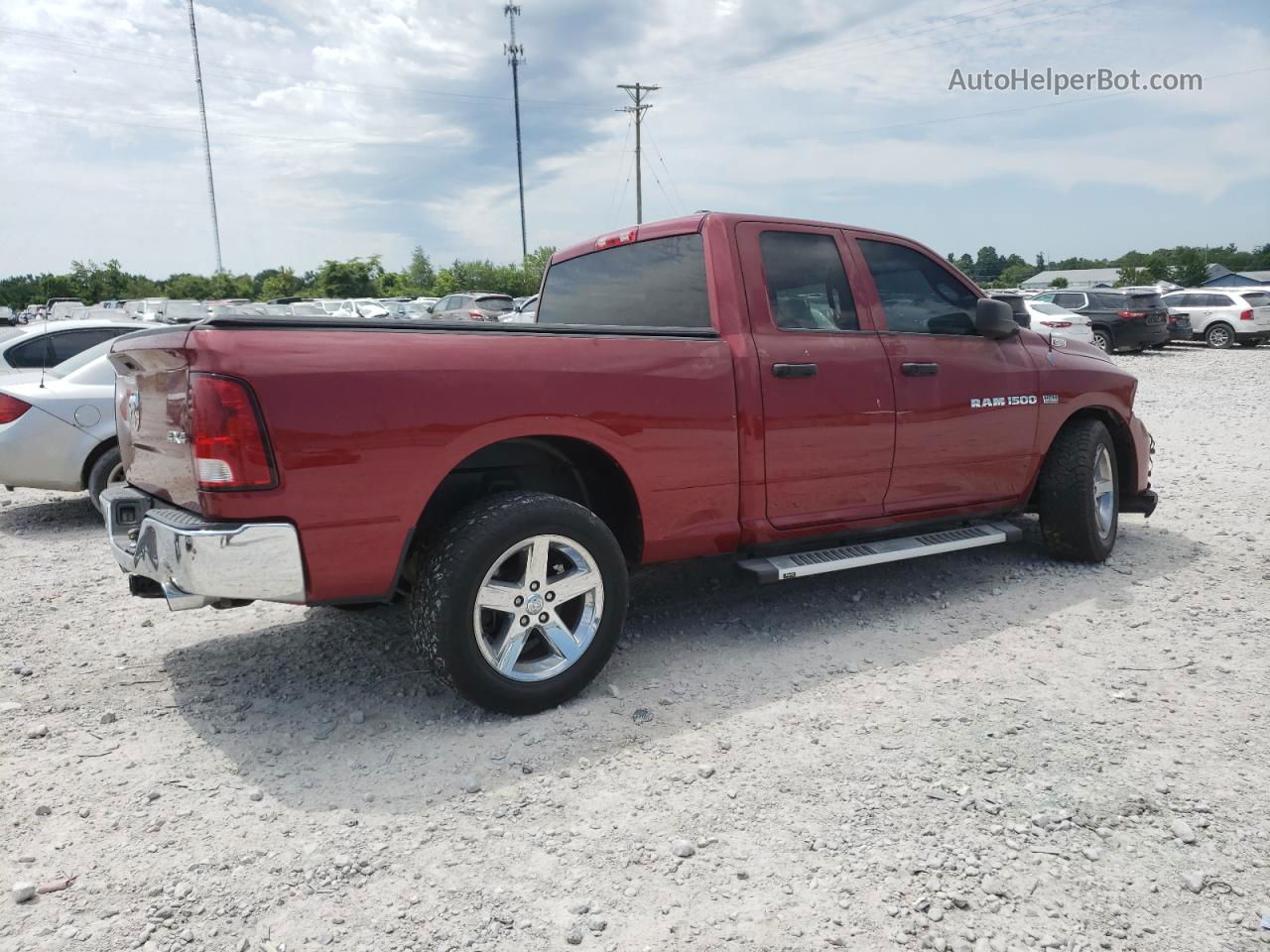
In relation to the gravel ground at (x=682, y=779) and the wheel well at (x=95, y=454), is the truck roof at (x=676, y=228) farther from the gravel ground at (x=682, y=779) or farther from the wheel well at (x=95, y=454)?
the wheel well at (x=95, y=454)

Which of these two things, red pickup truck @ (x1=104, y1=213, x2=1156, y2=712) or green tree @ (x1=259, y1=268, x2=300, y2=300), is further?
green tree @ (x1=259, y1=268, x2=300, y2=300)

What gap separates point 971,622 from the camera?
4.32 m

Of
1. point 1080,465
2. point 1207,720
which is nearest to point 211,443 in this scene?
point 1207,720

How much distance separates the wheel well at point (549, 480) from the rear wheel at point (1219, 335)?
25650 mm

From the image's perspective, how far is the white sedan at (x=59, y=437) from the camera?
6.43 m

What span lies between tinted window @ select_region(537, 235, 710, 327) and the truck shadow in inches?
58.1

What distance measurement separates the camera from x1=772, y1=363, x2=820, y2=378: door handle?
153 inches

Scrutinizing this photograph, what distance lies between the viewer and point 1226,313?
2370cm

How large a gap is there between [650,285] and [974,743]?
2435 millimetres

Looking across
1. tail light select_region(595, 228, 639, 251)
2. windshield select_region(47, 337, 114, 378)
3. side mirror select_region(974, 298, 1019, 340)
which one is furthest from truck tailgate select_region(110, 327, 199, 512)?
windshield select_region(47, 337, 114, 378)

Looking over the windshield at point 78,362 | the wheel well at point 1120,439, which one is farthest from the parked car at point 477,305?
the wheel well at point 1120,439

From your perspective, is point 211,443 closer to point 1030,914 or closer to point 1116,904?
point 1030,914

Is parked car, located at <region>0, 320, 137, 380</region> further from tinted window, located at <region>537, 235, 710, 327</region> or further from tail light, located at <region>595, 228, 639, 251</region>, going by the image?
tail light, located at <region>595, 228, 639, 251</region>

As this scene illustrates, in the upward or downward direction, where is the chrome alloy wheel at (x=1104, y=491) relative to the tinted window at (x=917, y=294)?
downward
